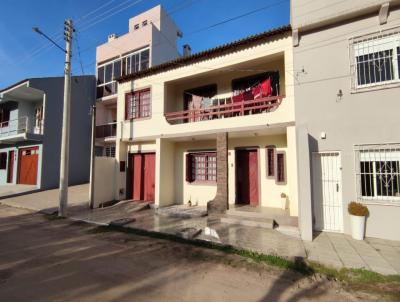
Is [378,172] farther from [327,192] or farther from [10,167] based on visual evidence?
[10,167]

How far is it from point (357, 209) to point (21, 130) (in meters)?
22.0

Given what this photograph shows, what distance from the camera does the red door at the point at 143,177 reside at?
12523 mm

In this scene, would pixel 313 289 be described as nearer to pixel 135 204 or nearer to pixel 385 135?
pixel 385 135

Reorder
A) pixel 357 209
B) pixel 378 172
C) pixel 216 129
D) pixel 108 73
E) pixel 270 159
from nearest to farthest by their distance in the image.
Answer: pixel 357 209 < pixel 378 172 < pixel 270 159 < pixel 216 129 < pixel 108 73

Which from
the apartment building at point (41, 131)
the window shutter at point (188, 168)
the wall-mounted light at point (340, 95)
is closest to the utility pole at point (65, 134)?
the window shutter at point (188, 168)

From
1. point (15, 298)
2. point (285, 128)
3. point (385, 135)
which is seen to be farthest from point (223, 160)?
point (15, 298)

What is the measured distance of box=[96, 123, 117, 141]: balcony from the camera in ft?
56.9

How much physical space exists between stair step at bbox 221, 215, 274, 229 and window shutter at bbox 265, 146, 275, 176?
233 cm

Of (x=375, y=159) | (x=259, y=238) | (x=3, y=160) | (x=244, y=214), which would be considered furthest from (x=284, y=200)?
(x=3, y=160)

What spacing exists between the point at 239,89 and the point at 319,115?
Answer: 14.0 feet

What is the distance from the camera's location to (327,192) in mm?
7465

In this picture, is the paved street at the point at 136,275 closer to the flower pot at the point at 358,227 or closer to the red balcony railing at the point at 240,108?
the flower pot at the point at 358,227

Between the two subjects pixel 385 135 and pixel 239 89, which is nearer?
pixel 385 135

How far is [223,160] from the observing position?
970 cm
